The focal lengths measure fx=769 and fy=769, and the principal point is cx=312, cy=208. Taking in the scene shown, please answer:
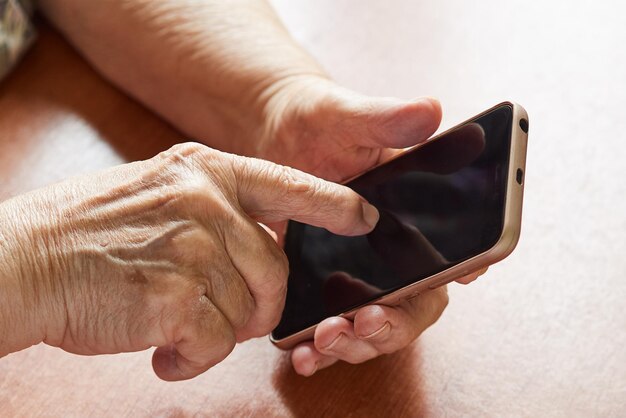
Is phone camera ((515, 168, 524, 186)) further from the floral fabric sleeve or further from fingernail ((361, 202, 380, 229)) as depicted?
the floral fabric sleeve

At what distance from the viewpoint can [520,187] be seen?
2.30 feet

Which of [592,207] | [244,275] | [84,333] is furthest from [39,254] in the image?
[592,207]

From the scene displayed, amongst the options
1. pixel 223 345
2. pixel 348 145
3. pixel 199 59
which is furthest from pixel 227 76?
pixel 223 345

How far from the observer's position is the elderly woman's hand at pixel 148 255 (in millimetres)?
680

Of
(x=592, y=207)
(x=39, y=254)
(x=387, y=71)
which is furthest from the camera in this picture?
(x=387, y=71)

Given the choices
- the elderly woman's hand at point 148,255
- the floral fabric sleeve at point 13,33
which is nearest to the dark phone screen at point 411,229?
the elderly woman's hand at point 148,255

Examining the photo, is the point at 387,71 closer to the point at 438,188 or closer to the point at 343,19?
the point at 343,19

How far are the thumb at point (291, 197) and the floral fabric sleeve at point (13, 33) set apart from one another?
474mm

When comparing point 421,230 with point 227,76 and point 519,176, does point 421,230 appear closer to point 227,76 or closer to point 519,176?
point 519,176

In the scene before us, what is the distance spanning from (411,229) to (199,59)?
40 cm

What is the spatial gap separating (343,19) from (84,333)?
0.66 meters

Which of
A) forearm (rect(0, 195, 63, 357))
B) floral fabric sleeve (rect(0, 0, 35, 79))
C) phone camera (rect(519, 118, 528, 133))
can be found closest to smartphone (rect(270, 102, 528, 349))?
phone camera (rect(519, 118, 528, 133))

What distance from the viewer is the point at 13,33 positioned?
1.04 m

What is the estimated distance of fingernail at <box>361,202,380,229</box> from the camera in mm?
804
